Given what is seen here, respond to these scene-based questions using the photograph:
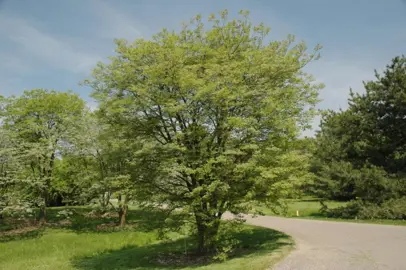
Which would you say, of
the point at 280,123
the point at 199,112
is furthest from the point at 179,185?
the point at 280,123

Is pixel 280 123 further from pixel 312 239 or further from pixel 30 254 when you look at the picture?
pixel 30 254

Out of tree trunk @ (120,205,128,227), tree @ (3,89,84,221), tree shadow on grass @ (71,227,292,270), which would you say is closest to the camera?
tree shadow on grass @ (71,227,292,270)

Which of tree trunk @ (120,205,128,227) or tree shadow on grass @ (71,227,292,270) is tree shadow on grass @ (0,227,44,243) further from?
tree shadow on grass @ (71,227,292,270)

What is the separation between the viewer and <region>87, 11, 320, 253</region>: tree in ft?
37.9

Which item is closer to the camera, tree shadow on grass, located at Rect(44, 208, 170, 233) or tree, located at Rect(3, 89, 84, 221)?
tree shadow on grass, located at Rect(44, 208, 170, 233)

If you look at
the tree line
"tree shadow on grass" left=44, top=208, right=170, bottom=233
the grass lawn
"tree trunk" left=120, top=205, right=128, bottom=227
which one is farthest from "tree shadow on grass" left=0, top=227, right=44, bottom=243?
the tree line

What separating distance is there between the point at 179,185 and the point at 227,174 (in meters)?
2.28

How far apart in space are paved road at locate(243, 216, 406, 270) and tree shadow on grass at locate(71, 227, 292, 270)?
127 centimetres

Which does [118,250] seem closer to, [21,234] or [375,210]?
[21,234]

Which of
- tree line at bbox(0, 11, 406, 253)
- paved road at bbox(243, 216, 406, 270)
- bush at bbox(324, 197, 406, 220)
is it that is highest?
tree line at bbox(0, 11, 406, 253)

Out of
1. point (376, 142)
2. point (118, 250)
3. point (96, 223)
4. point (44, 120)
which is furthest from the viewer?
point (44, 120)

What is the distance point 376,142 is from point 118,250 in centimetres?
1912

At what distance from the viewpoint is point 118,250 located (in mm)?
17891

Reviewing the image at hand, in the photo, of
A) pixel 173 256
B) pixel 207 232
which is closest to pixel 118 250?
pixel 173 256
